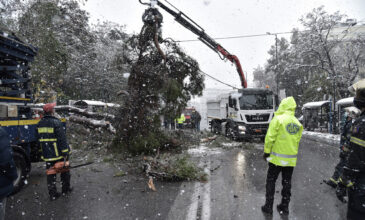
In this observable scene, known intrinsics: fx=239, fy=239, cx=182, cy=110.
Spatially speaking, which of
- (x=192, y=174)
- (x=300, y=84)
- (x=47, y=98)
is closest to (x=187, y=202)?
(x=192, y=174)

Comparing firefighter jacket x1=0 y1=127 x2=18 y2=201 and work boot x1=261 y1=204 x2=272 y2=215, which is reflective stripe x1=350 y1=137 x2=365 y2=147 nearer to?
work boot x1=261 y1=204 x2=272 y2=215

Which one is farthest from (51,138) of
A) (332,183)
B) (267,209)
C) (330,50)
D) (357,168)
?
(330,50)

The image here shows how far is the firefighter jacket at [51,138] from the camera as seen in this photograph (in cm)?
458

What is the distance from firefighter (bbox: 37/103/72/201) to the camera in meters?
4.59

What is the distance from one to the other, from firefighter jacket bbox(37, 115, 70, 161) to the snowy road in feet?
2.91

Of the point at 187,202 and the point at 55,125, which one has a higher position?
the point at 55,125

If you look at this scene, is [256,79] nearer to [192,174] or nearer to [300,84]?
[300,84]

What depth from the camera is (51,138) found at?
459cm

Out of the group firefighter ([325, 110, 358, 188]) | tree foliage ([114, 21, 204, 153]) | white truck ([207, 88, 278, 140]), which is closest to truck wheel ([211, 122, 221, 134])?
white truck ([207, 88, 278, 140])

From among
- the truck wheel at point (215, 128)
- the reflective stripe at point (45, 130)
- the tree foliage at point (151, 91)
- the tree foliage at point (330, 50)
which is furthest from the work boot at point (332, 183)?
the tree foliage at point (330, 50)

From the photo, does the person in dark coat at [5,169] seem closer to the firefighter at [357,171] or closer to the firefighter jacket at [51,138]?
the firefighter jacket at [51,138]

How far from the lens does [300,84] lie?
127 ft

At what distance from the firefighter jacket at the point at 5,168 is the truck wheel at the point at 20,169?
2887 mm

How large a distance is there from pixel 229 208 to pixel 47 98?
14870mm
